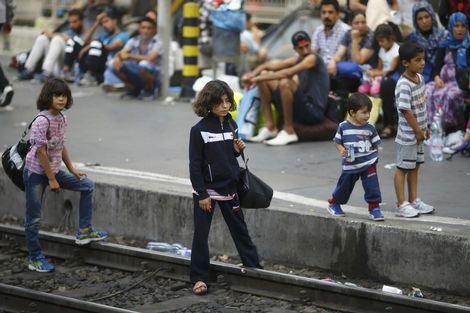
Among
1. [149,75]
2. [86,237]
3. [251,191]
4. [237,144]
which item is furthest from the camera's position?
[149,75]

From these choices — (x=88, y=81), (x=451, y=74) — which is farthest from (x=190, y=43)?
(x=451, y=74)

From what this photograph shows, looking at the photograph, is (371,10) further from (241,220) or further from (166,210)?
(241,220)

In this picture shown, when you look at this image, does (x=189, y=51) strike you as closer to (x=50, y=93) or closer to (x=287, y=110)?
(x=287, y=110)

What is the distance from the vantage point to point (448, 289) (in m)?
8.05

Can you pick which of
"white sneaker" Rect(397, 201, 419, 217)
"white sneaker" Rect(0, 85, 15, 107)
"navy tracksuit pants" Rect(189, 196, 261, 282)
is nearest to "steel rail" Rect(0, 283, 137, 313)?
"navy tracksuit pants" Rect(189, 196, 261, 282)

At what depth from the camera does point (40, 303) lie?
783 centimetres

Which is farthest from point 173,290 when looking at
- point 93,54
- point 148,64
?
point 93,54

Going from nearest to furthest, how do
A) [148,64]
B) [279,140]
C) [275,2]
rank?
[279,140]
[148,64]
[275,2]

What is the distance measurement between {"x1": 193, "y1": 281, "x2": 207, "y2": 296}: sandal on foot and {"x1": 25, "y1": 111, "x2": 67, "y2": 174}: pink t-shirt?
5.17 feet

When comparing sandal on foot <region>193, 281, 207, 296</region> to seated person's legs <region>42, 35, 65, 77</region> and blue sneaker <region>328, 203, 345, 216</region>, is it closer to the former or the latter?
blue sneaker <region>328, 203, 345, 216</region>

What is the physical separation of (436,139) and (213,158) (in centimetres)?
461

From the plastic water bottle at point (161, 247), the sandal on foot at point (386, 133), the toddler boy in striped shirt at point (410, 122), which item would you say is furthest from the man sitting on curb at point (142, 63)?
the toddler boy in striped shirt at point (410, 122)

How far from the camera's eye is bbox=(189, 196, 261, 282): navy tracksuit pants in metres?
8.11

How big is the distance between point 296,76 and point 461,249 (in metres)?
5.23
